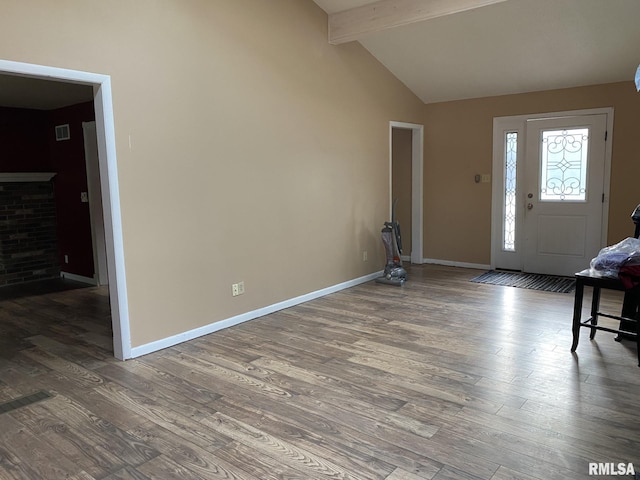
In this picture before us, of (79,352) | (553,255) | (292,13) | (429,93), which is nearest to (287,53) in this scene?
(292,13)

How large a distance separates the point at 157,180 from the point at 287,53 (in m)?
1.96

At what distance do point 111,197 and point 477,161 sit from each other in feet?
16.0

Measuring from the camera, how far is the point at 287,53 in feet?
15.2

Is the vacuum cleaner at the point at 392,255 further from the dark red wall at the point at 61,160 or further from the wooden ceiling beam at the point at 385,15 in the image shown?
the dark red wall at the point at 61,160

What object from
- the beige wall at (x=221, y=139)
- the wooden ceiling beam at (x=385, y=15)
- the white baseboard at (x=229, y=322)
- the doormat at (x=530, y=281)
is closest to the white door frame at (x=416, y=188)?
the doormat at (x=530, y=281)

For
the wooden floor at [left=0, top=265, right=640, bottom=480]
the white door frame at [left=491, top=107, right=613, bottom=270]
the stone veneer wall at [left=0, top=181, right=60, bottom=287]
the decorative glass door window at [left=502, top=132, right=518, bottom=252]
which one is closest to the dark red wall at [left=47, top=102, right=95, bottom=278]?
the stone veneer wall at [left=0, top=181, right=60, bottom=287]

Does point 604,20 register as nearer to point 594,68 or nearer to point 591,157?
point 594,68

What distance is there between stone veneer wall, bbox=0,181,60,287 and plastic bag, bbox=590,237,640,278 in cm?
664

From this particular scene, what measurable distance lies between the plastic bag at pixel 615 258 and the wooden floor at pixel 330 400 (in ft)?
2.08

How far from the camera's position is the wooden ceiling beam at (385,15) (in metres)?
4.22

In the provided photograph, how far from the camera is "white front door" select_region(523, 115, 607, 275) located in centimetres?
560

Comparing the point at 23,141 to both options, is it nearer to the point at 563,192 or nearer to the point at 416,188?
the point at 416,188

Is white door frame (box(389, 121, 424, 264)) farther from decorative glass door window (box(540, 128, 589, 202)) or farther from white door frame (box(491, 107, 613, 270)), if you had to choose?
decorative glass door window (box(540, 128, 589, 202))

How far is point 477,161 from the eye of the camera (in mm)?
6469
